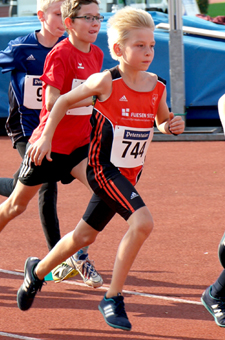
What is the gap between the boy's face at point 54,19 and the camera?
4.22 meters

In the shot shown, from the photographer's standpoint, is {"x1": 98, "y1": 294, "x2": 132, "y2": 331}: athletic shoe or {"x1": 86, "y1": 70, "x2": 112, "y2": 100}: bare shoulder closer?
{"x1": 98, "y1": 294, "x2": 132, "y2": 331}: athletic shoe

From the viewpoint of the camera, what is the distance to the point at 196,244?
4875 mm

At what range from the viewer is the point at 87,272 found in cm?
399

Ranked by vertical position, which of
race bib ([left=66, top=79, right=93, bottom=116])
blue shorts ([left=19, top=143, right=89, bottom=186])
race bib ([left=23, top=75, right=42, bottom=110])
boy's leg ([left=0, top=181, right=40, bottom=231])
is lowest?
boy's leg ([left=0, top=181, right=40, bottom=231])

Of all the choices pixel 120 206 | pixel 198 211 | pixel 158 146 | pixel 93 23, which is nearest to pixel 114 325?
pixel 120 206

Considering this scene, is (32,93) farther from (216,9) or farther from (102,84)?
(216,9)

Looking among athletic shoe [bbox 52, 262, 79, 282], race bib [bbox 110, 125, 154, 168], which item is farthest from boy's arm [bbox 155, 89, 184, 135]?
athletic shoe [bbox 52, 262, 79, 282]

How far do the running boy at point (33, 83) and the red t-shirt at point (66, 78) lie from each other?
393 mm

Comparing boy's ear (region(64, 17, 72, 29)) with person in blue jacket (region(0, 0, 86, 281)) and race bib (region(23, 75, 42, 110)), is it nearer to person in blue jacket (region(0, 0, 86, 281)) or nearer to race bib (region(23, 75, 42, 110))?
person in blue jacket (region(0, 0, 86, 281))

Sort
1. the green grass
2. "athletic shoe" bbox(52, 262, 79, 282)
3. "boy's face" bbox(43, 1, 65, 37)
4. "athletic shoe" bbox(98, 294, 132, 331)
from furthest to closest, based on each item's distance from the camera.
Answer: the green grass, "boy's face" bbox(43, 1, 65, 37), "athletic shoe" bbox(52, 262, 79, 282), "athletic shoe" bbox(98, 294, 132, 331)

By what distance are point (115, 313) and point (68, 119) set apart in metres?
1.45

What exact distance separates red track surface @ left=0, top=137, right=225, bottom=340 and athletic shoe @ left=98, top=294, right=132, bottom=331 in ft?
0.77

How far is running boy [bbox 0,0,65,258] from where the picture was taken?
4273 millimetres

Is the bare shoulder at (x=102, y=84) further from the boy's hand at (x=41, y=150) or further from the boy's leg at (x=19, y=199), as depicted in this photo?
the boy's leg at (x=19, y=199)
